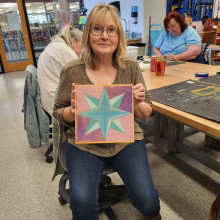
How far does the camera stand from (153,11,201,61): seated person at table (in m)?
2.35

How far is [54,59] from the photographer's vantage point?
5.39 ft

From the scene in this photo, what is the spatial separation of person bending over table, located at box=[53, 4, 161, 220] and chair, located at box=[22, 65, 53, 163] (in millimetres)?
771

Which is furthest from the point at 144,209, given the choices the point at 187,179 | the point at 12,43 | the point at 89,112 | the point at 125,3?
the point at 12,43

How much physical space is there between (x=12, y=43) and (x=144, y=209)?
6416 millimetres

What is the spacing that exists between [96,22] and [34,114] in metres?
1.15

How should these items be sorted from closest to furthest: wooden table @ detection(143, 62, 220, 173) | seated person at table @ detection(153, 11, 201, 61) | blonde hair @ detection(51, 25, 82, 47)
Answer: wooden table @ detection(143, 62, 220, 173), blonde hair @ detection(51, 25, 82, 47), seated person at table @ detection(153, 11, 201, 61)

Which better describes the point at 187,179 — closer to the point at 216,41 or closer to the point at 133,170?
the point at 133,170

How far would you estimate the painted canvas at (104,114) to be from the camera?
0.94 meters

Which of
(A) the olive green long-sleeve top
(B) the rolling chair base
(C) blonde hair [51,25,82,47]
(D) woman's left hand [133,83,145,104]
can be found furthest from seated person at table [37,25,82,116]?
(D) woman's left hand [133,83,145,104]

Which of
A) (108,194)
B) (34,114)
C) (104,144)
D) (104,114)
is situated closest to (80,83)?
(104,114)

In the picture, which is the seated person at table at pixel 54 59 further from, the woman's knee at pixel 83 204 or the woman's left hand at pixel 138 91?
the woman's knee at pixel 83 204

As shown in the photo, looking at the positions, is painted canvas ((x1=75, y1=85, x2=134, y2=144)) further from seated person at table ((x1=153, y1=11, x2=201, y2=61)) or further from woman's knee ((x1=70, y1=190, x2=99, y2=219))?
seated person at table ((x1=153, y1=11, x2=201, y2=61))

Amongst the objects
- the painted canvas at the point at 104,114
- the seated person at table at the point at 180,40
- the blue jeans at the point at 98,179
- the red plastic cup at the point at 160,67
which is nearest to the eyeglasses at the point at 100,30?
the painted canvas at the point at 104,114

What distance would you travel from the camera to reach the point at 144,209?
1011mm
